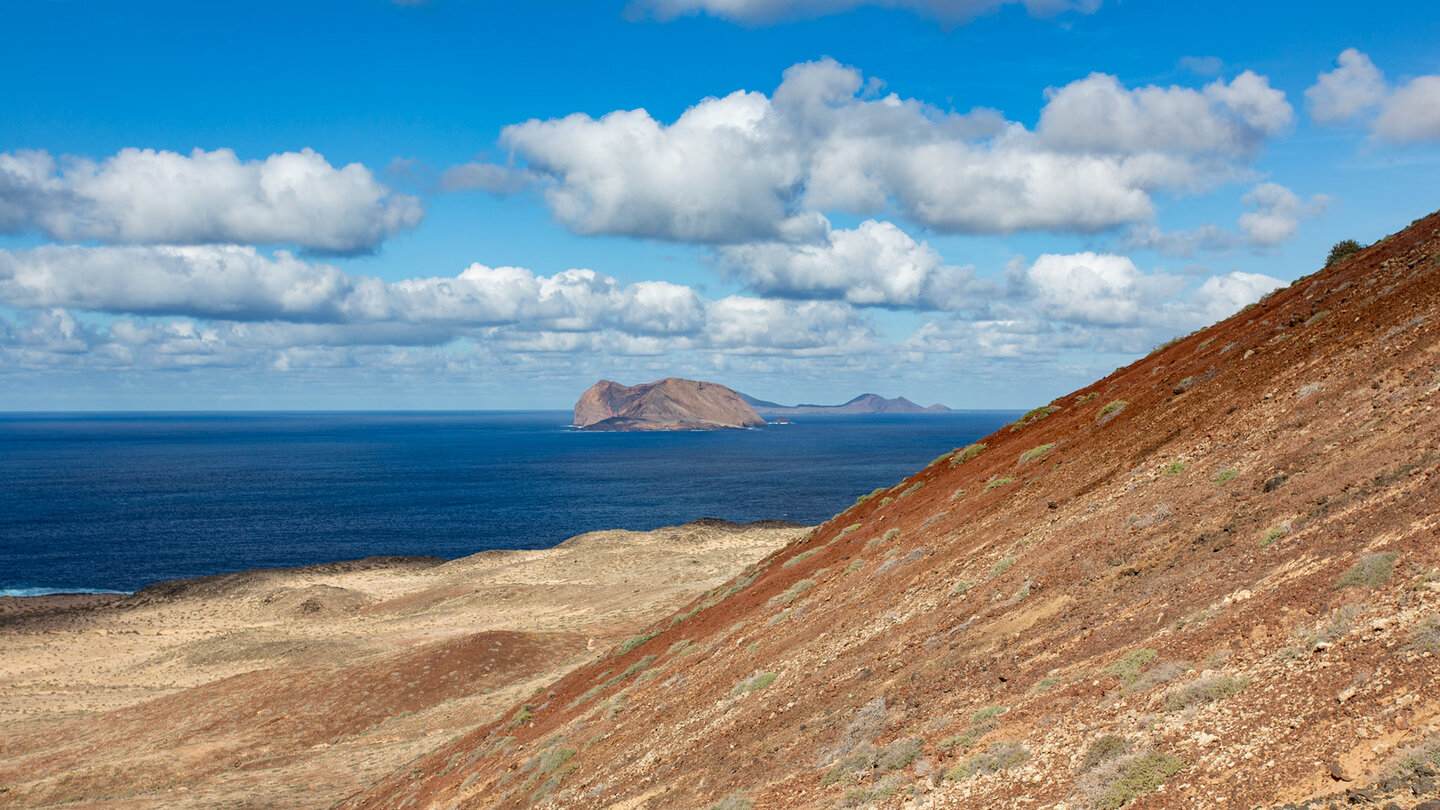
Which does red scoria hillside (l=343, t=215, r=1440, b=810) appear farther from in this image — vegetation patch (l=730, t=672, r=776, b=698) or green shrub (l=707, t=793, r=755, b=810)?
green shrub (l=707, t=793, r=755, b=810)

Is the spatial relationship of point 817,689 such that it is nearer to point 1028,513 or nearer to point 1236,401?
point 1028,513

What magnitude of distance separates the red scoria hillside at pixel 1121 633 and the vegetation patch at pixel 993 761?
39mm

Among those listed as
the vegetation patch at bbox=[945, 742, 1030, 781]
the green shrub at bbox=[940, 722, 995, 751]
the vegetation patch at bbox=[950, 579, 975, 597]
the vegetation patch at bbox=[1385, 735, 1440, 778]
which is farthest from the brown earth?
the vegetation patch at bbox=[1385, 735, 1440, 778]

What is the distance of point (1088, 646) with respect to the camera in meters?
12.8

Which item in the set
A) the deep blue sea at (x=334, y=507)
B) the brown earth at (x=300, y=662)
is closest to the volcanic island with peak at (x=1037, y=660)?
the brown earth at (x=300, y=662)

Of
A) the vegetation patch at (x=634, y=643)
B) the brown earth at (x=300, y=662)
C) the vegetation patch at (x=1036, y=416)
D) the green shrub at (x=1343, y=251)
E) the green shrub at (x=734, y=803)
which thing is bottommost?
the brown earth at (x=300, y=662)

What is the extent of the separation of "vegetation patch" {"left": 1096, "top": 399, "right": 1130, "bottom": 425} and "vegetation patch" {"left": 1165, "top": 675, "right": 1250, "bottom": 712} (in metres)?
15.9

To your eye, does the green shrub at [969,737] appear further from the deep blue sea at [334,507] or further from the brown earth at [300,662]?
the deep blue sea at [334,507]

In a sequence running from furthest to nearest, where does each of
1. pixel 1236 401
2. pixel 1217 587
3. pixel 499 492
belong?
→ pixel 499 492 < pixel 1236 401 < pixel 1217 587

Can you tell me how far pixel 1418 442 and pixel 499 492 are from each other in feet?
467

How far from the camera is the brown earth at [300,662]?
3164 centimetres

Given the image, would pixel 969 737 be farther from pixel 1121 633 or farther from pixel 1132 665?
pixel 1121 633

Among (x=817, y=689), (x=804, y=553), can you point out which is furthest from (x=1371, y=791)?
→ (x=804, y=553)

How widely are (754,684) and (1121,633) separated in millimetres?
8031
